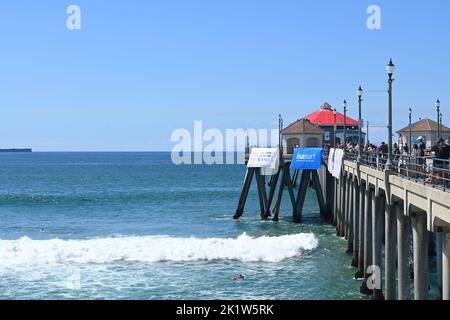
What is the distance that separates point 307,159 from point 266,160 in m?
2.83

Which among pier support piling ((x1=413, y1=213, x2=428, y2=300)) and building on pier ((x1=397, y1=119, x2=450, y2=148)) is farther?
building on pier ((x1=397, y1=119, x2=450, y2=148))

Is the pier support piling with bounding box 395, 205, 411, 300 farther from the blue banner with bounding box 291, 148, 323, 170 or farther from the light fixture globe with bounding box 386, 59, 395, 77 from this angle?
the blue banner with bounding box 291, 148, 323, 170

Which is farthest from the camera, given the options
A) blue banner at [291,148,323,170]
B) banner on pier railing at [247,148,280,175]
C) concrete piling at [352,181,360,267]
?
banner on pier railing at [247,148,280,175]

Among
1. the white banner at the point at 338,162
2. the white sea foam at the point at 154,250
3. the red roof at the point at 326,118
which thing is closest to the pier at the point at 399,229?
the white banner at the point at 338,162

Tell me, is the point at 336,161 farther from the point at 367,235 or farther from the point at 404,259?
the point at 404,259

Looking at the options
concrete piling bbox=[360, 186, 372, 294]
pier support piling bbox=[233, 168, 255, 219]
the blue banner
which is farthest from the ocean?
the blue banner

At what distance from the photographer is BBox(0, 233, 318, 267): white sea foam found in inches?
1075

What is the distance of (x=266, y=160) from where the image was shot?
39.2 meters

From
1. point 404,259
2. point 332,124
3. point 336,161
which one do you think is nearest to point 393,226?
point 404,259

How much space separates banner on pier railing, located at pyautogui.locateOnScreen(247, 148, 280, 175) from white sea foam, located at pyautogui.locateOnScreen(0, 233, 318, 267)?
7.71 meters

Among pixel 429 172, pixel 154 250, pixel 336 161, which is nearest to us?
pixel 429 172

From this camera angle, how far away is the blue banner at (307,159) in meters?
37.2
